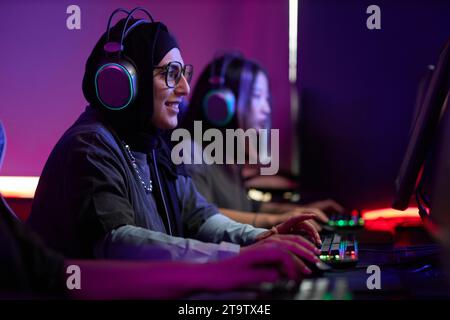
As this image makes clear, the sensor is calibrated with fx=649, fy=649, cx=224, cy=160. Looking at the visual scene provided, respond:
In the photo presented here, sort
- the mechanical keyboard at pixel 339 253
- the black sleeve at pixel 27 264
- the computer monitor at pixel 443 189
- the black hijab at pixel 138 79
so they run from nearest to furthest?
the black sleeve at pixel 27 264
the computer monitor at pixel 443 189
the mechanical keyboard at pixel 339 253
the black hijab at pixel 138 79

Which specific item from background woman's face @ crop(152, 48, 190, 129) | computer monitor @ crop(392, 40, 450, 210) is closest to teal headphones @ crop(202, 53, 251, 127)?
background woman's face @ crop(152, 48, 190, 129)

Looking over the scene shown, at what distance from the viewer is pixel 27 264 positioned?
87 cm

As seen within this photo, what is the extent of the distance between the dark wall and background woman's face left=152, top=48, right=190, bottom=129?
2.84 ft

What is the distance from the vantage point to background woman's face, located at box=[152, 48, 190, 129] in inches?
56.0

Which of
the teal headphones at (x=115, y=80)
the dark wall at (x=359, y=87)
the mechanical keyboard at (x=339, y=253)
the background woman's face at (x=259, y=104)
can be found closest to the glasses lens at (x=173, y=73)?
the teal headphones at (x=115, y=80)

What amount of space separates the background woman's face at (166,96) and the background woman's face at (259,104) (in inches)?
39.3

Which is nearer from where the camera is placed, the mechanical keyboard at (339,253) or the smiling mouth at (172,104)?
the mechanical keyboard at (339,253)

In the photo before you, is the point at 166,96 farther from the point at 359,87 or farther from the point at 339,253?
the point at 359,87

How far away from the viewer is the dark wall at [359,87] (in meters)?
2.24

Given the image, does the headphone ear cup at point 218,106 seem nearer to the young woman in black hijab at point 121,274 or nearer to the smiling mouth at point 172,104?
the smiling mouth at point 172,104

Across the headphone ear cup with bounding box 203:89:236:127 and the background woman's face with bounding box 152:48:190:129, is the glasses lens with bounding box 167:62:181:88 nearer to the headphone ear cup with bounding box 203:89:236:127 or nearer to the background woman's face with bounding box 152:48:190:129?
the background woman's face with bounding box 152:48:190:129

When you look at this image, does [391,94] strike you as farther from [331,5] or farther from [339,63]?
[331,5]

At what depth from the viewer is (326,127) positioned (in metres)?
3.03

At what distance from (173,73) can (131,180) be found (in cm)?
27
